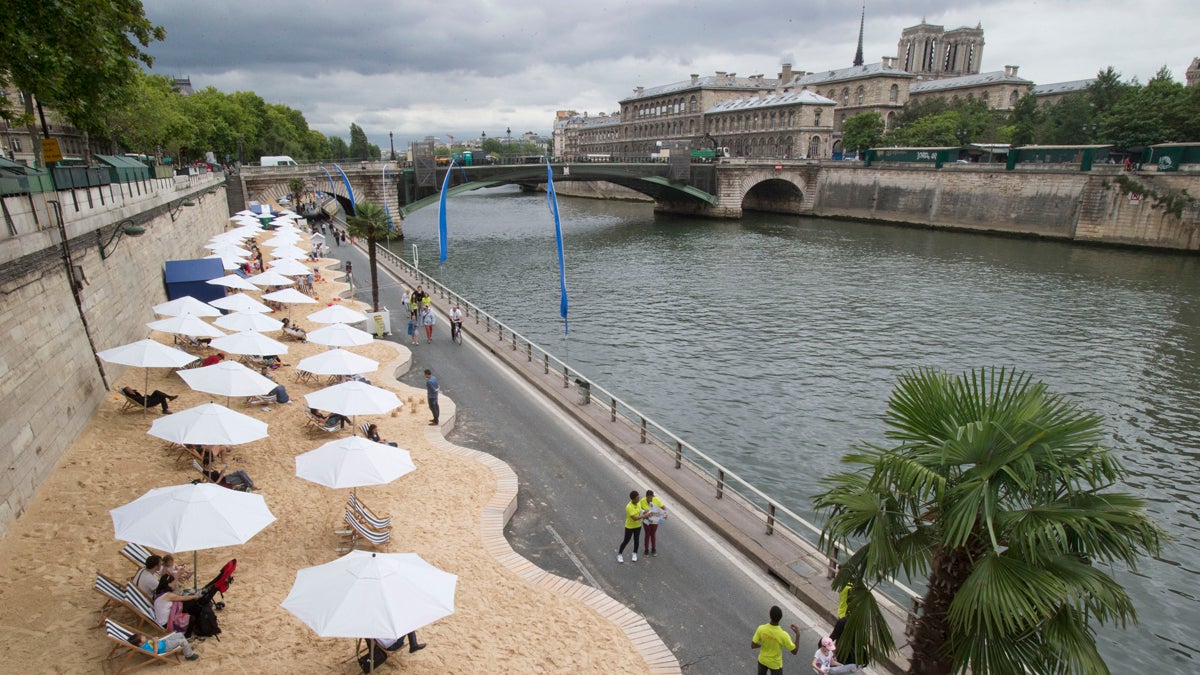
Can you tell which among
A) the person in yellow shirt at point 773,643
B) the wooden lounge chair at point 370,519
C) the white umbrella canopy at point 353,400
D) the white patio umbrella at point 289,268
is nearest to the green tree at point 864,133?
the white patio umbrella at point 289,268

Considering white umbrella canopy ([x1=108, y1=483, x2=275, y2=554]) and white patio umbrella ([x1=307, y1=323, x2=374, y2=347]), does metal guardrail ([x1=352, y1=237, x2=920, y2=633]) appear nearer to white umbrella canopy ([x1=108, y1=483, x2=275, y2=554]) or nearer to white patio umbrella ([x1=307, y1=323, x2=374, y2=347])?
white patio umbrella ([x1=307, y1=323, x2=374, y2=347])

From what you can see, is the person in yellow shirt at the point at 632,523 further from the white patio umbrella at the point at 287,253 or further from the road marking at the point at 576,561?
the white patio umbrella at the point at 287,253

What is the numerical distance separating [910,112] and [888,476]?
420 feet

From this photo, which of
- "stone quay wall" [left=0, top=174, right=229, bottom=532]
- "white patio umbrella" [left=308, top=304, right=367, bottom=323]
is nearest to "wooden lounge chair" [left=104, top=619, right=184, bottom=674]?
"stone quay wall" [left=0, top=174, right=229, bottom=532]

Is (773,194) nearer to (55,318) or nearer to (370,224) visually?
(370,224)

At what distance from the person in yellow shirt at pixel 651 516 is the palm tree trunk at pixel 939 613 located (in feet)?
17.0

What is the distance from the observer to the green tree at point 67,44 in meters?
13.5

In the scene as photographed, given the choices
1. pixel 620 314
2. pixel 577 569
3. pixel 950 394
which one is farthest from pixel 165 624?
pixel 620 314

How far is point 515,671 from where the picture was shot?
850 cm

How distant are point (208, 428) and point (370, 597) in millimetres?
6720

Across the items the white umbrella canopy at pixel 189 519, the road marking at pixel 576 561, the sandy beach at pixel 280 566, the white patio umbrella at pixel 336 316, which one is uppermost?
the white umbrella canopy at pixel 189 519

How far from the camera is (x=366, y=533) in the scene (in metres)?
10.8

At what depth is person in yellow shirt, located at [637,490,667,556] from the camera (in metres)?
10.9

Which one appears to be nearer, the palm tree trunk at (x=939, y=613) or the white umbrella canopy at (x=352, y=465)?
the palm tree trunk at (x=939, y=613)
